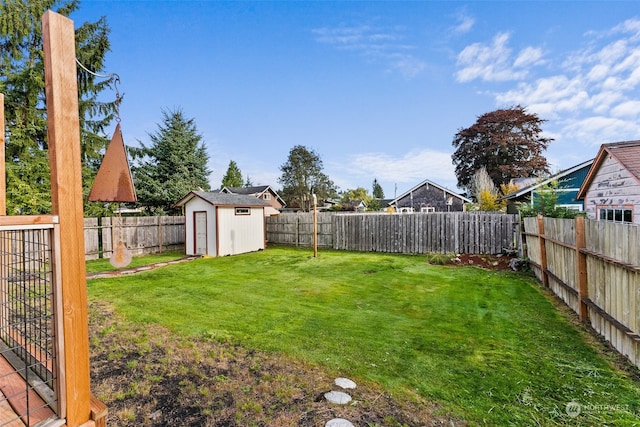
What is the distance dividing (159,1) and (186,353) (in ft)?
30.9

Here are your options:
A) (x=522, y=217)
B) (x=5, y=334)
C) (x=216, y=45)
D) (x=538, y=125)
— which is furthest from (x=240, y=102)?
(x=538, y=125)

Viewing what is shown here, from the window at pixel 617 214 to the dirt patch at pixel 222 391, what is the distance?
6884 millimetres

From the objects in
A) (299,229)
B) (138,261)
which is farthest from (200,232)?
(299,229)

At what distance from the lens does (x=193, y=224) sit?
11273mm

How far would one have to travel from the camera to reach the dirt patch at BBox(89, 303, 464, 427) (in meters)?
2.17

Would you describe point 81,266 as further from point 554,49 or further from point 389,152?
point 389,152

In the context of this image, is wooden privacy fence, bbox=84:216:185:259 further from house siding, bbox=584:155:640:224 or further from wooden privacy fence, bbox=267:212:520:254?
house siding, bbox=584:155:640:224

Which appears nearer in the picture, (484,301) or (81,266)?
(81,266)

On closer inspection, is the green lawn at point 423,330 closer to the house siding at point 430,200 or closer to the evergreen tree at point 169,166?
the evergreen tree at point 169,166

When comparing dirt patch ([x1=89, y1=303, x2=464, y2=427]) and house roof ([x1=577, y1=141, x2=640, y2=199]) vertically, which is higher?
house roof ([x1=577, y1=141, x2=640, y2=199])

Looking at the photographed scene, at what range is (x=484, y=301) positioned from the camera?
5.09 metres

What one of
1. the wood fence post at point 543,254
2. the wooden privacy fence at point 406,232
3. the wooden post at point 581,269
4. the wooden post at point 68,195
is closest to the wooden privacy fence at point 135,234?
the wooden privacy fence at point 406,232

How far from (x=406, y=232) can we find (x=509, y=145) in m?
23.1

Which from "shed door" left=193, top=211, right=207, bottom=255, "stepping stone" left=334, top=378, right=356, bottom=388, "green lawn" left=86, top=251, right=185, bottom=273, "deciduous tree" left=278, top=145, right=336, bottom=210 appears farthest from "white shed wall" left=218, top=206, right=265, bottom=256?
"deciduous tree" left=278, top=145, right=336, bottom=210
